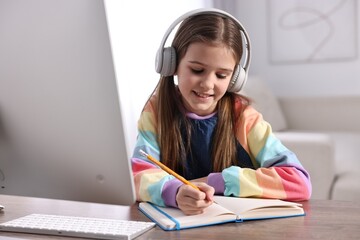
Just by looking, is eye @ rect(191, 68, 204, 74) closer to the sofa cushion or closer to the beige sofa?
the beige sofa

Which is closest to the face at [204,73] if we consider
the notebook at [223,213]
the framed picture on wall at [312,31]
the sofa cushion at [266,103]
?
the notebook at [223,213]

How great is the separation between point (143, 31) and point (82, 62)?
1905 mm

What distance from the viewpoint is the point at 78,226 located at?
878 millimetres

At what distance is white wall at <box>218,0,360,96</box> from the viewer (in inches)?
149

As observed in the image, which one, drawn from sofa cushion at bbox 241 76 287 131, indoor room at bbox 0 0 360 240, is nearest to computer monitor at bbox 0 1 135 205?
indoor room at bbox 0 0 360 240

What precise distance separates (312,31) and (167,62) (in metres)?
2.75

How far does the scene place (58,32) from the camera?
2.45 feet

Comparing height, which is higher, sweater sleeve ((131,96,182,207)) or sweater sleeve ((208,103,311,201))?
sweater sleeve ((131,96,182,207))

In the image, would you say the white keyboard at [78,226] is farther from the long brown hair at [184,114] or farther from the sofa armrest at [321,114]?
the sofa armrest at [321,114]

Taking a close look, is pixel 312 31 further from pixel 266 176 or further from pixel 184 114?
pixel 266 176

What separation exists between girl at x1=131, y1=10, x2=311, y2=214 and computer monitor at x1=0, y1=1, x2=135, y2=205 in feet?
0.92

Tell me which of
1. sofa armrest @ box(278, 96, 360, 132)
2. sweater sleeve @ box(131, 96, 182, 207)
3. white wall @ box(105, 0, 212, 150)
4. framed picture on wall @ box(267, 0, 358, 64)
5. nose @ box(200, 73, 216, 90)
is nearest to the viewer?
sweater sleeve @ box(131, 96, 182, 207)

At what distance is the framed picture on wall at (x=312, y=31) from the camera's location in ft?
12.1

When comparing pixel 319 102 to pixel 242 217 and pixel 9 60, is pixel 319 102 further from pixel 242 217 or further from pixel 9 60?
pixel 9 60
